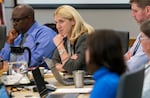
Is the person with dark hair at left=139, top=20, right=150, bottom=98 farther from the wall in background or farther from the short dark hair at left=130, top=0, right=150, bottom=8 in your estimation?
the wall in background

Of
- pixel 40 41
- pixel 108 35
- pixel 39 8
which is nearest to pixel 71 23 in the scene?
pixel 40 41

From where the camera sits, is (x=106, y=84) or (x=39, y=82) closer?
(x=106, y=84)

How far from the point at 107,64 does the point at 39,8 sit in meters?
3.83

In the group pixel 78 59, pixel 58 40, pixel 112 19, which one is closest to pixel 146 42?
pixel 78 59

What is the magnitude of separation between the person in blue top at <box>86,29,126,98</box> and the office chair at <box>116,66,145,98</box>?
0.15 ft

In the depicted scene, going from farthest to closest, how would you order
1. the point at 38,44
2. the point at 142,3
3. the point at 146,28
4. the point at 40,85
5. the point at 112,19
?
the point at 112,19
the point at 38,44
the point at 142,3
the point at 40,85
the point at 146,28

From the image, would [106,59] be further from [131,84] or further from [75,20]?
[75,20]

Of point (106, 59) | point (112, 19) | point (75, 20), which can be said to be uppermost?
point (106, 59)

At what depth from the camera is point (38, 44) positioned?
3.78 m

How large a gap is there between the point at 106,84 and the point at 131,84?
0.11m

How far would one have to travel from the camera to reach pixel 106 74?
167 centimetres

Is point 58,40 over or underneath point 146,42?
underneath

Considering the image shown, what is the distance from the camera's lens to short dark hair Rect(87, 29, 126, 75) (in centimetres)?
163

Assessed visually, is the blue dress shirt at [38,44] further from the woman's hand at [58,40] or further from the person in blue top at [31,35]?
the woman's hand at [58,40]
